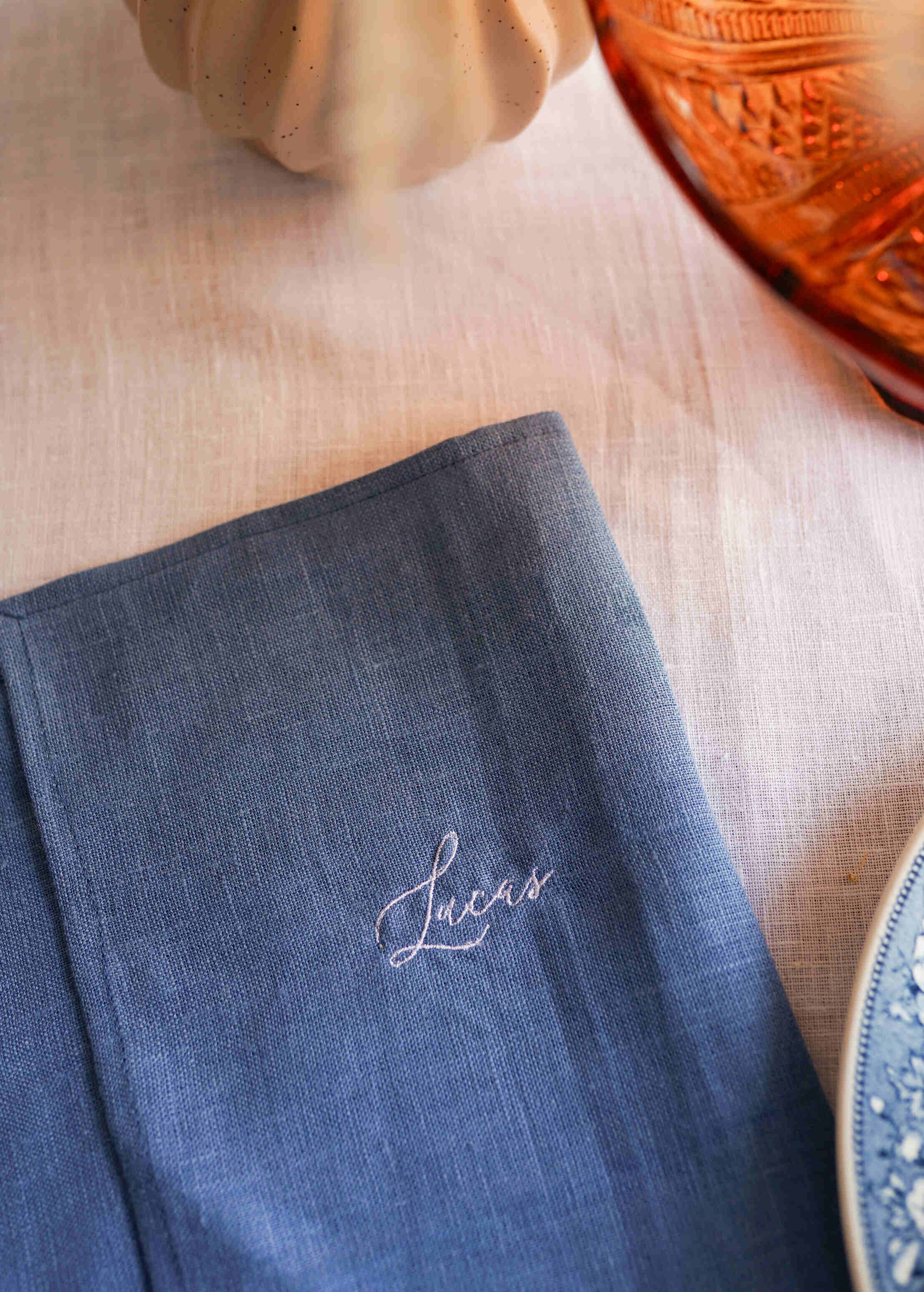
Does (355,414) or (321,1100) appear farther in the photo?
(355,414)

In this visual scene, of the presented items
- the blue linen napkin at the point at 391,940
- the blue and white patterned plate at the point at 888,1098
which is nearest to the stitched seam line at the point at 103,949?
the blue linen napkin at the point at 391,940

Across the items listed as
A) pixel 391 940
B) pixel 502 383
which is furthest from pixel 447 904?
pixel 502 383

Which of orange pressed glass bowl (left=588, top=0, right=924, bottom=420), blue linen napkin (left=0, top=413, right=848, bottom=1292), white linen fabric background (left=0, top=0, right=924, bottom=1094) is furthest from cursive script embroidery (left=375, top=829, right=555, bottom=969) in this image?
orange pressed glass bowl (left=588, top=0, right=924, bottom=420)

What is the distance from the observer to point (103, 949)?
0.36m

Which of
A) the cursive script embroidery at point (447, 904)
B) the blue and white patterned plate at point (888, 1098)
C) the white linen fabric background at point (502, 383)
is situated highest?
the white linen fabric background at point (502, 383)

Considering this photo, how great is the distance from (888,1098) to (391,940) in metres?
0.18

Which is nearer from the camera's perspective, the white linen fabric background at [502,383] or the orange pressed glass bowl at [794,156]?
the orange pressed glass bowl at [794,156]

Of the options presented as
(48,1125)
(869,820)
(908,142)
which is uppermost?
(908,142)

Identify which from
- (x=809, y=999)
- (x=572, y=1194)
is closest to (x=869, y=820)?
(x=809, y=999)

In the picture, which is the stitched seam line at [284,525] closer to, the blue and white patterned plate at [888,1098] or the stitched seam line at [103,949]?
the stitched seam line at [103,949]

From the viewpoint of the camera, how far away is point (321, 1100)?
1.12 feet

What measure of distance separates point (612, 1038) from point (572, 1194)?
0.18 feet

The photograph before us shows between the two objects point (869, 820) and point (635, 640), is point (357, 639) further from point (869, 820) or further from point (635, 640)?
point (869, 820)

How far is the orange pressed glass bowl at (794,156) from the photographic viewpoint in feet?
0.86
